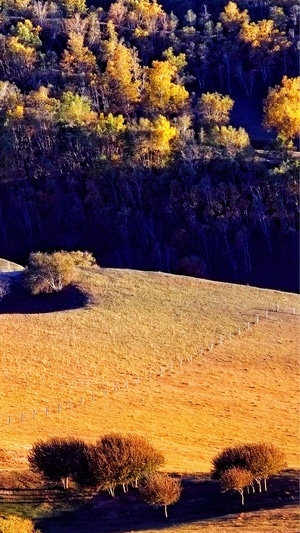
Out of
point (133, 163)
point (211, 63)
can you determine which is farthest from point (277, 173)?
point (211, 63)

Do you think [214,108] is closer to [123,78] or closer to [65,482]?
[123,78]

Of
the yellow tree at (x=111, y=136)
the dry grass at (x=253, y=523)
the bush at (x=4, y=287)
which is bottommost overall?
the dry grass at (x=253, y=523)

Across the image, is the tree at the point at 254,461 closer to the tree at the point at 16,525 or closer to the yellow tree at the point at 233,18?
the tree at the point at 16,525

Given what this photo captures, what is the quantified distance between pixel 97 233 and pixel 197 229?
15.3 meters

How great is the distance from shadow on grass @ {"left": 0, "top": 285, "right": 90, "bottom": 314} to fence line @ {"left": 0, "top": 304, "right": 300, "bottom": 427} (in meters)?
11.7

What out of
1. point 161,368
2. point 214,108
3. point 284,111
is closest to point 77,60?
point 214,108

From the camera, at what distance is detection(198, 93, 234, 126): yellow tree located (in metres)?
106

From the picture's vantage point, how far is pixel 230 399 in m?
39.1

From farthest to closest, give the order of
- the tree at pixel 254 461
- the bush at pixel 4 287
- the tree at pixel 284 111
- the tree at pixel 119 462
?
the tree at pixel 284 111 → the bush at pixel 4 287 → the tree at pixel 119 462 → the tree at pixel 254 461

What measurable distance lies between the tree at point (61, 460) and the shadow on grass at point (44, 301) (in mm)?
27096

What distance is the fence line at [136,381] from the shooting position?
3669 cm

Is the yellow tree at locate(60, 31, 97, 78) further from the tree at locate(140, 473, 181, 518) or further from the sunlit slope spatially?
the tree at locate(140, 473, 181, 518)

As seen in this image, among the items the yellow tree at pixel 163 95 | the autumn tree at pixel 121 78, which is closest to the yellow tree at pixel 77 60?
the autumn tree at pixel 121 78

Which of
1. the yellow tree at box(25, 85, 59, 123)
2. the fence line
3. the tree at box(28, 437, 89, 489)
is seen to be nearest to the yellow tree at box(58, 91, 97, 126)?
the yellow tree at box(25, 85, 59, 123)
